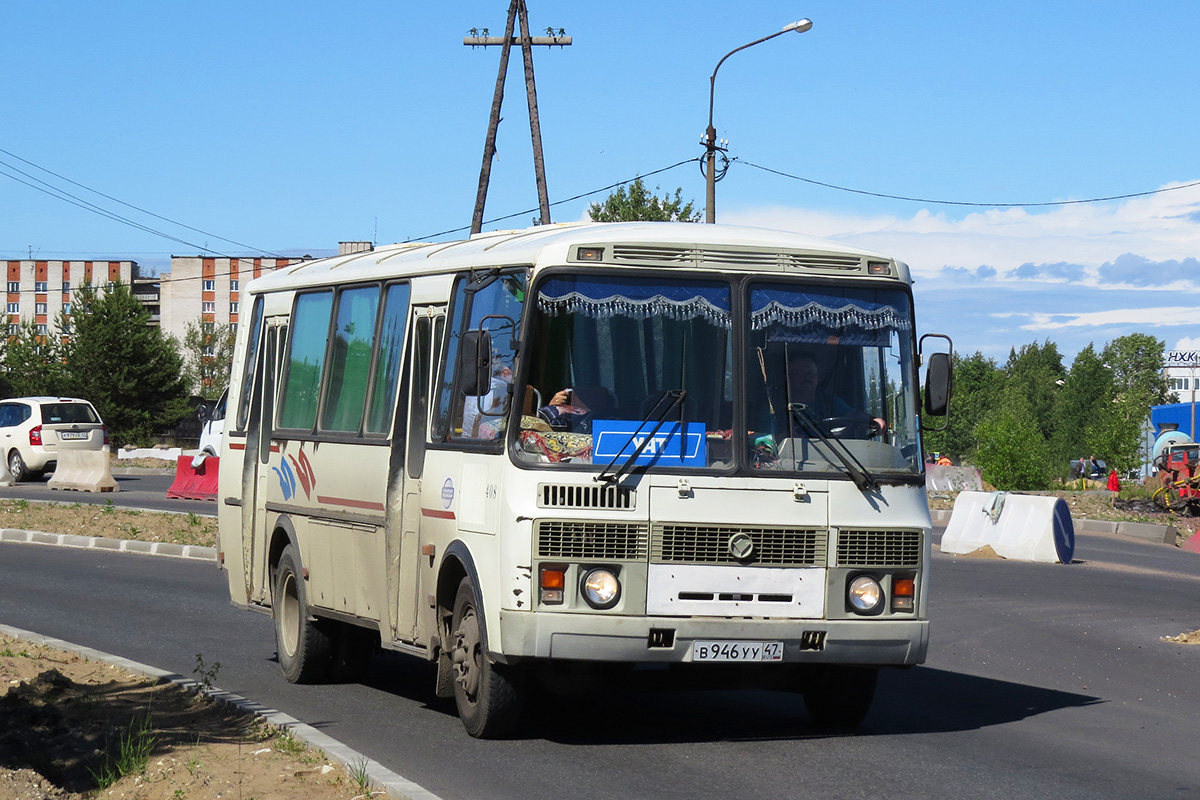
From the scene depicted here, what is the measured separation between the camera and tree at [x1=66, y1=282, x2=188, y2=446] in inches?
2677

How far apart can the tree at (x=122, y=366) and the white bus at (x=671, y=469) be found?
6165 cm

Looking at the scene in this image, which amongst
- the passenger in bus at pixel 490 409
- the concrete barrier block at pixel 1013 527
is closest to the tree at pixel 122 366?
the concrete barrier block at pixel 1013 527

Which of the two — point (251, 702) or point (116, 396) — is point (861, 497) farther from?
point (116, 396)

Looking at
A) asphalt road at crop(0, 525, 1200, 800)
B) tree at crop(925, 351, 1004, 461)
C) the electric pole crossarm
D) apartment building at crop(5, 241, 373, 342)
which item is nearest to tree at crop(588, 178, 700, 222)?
the electric pole crossarm

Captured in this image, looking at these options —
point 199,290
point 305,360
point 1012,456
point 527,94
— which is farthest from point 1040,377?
point 305,360

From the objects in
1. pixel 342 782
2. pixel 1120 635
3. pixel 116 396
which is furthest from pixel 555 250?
pixel 116 396

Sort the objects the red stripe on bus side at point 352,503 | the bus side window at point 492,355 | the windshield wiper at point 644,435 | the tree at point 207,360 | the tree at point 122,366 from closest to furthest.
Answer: the windshield wiper at point 644,435, the bus side window at point 492,355, the red stripe on bus side at point 352,503, the tree at point 122,366, the tree at point 207,360

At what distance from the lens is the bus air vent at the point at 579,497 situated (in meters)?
8.14

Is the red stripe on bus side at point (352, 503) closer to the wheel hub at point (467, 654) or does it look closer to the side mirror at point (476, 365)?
the wheel hub at point (467, 654)

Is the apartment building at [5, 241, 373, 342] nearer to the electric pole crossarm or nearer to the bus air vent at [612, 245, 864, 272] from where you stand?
the electric pole crossarm

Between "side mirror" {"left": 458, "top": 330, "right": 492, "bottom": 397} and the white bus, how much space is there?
14 millimetres

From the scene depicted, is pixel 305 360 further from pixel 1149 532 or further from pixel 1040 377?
pixel 1040 377

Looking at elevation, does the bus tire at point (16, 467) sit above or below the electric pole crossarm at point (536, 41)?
below

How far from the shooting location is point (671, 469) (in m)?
8.27
